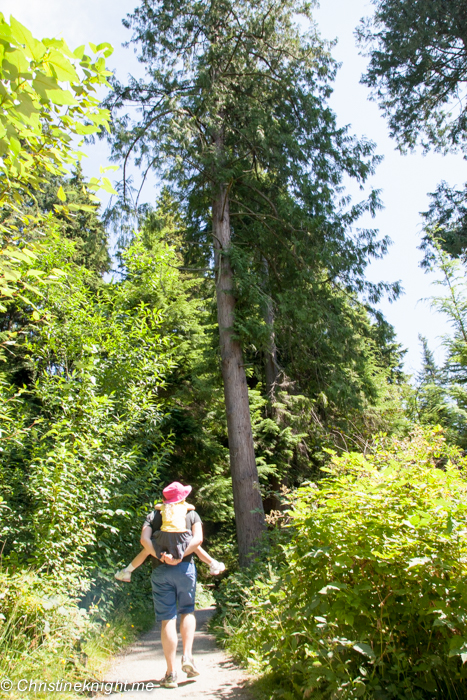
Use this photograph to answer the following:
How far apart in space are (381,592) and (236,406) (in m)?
5.61

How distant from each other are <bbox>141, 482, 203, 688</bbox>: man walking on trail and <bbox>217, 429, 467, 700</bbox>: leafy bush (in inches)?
33.6

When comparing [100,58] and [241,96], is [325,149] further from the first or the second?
[100,58]

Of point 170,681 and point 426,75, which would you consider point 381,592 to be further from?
point 426,75

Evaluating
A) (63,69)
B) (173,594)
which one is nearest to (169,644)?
(173,594)

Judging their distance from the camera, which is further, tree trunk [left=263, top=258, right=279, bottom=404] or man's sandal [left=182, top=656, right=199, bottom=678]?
tree trunk [left=263, top=258, right=279, bottom=404]

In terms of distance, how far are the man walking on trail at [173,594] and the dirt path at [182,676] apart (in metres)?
0.17

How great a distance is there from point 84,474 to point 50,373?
63.5 inches

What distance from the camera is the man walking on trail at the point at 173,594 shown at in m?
3.72

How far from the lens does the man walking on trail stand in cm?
372

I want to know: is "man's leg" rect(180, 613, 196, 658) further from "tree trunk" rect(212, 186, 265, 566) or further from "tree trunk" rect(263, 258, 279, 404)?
"tree trunk" rect(263, 258, 279, 404)

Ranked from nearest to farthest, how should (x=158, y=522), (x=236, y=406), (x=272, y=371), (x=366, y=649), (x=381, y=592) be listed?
(x=366, y=649) < (x=381, y=592) < (x=158, y=522) < (x=236, y=406) < (x=272, y=371)

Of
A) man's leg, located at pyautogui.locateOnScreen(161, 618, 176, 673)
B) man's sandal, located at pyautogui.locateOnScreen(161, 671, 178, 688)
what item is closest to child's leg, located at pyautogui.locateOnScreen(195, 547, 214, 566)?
man's leg, located at pyautogui.locateOnScreen(161, 618, 176, 673)

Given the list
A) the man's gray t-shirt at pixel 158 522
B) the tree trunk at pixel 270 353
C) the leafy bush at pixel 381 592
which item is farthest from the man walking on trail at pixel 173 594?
the tree trunk at pixel 270 353

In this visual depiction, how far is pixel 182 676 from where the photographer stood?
4.00m
